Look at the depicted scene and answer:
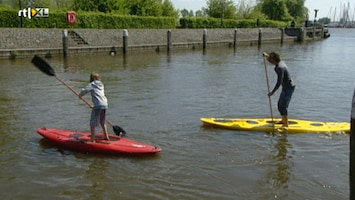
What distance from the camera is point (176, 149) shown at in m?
8.64

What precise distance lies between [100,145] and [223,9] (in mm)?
58628

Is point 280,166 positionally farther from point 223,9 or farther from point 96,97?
point 223,9

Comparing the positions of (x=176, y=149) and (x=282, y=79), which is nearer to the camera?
(x=176, y=149)

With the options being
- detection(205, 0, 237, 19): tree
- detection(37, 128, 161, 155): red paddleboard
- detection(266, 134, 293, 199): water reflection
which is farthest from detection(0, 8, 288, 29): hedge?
detection(266, 134, 293, 199): water reflection

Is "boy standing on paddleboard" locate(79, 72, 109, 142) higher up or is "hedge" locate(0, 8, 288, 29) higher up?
"hedge" locate(0, 8, 288, 29)

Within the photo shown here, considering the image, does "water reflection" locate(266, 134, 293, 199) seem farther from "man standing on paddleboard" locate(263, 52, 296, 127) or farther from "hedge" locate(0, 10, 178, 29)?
"hedge" locate(0, 10, 178, 29)

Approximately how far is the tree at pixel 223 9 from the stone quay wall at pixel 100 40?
52.2ft

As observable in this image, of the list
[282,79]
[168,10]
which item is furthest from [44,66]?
[168,10]

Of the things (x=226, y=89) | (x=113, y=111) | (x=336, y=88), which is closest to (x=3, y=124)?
(x=113, y=111)

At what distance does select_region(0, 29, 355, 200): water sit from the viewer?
6.71 meters

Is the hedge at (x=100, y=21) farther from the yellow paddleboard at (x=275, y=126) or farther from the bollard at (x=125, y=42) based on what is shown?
the yellow paddleboard at (x=275, y=126)

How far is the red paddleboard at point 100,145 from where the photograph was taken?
316 inches

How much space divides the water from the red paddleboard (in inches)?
5.5

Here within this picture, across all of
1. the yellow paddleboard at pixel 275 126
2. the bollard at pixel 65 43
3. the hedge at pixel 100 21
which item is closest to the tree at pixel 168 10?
the hedge at pixel 100 21
